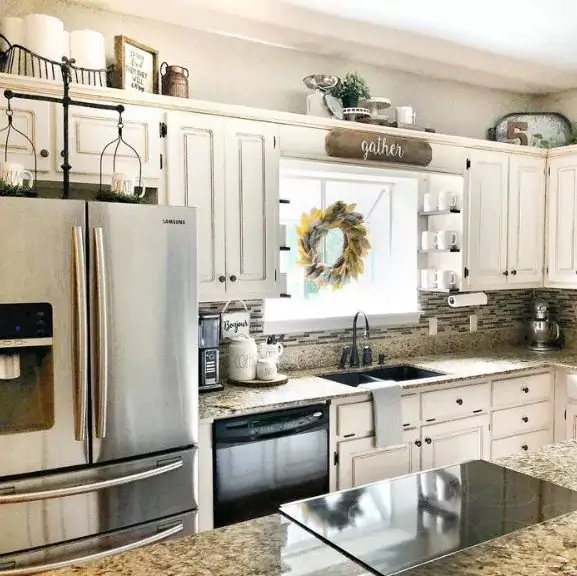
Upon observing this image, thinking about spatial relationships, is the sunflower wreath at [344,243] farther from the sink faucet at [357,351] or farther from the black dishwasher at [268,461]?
the black dishwasher at [268,461]

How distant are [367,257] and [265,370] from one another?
1.27 m

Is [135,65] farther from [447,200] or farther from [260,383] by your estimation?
[447,200]

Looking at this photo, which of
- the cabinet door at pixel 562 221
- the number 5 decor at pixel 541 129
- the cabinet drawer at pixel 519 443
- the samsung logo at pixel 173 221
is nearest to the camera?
the samsung logo at pixel 173 221

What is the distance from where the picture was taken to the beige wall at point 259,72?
122 inches

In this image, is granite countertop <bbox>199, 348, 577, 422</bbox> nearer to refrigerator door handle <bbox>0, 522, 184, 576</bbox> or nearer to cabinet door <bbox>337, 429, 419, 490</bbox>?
cabinet door <bbox>337, 429, 419, 490</bbox>

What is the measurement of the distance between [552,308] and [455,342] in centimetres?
89

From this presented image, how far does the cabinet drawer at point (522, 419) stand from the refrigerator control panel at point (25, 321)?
Answer: 2607mm

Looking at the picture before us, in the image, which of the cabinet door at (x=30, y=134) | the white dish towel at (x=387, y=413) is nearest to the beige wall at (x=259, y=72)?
the cabinet door at (x=30, y=134)

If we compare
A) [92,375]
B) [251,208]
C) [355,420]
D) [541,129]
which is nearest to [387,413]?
[355,420]

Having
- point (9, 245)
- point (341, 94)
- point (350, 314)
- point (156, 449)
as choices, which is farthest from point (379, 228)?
point (9, 245)

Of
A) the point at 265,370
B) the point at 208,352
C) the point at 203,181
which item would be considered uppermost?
the point at 203,181

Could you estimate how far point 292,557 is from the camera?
1339mm

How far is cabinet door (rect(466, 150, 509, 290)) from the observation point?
13.2 ft

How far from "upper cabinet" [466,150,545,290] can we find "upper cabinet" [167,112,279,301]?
1482mm
